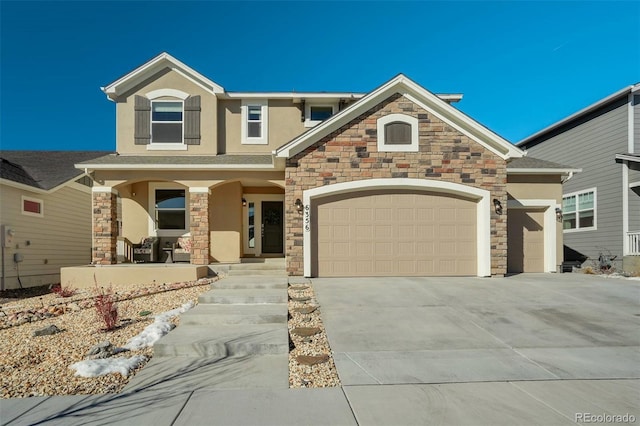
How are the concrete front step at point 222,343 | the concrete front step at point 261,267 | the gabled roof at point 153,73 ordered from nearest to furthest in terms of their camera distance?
1. the concrete front step at point 222,343
2. the concrete front step at point 261,267
3. the gabled roof at point 153,73

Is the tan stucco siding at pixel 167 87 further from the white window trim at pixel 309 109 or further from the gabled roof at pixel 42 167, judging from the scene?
the gabled roof at pixel 42 167

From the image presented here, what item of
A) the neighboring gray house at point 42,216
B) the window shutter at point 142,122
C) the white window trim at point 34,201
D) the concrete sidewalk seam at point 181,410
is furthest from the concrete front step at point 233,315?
→ the white window trim at point 34,201

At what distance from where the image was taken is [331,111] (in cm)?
1412

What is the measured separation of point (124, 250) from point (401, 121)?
31.5ft

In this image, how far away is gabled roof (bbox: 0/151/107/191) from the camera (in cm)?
1295

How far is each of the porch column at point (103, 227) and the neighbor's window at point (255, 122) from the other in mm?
4739

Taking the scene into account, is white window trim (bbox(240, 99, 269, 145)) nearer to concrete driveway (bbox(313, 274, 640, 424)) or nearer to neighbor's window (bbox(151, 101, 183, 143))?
neighbor's window (bbox(151, 101, 183, 143))

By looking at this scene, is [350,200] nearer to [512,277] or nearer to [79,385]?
[512,277]

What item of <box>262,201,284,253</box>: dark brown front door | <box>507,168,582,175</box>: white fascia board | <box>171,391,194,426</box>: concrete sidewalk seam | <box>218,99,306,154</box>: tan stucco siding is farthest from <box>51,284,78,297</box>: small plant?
<box>507,168,582,175</box>: white fascia board

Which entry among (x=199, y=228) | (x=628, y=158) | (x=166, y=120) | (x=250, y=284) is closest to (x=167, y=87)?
(x=166, y=120)

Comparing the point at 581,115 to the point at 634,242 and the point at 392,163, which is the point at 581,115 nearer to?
the point at 634,242

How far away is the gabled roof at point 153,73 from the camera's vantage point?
42.1 ft

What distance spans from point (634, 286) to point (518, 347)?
6.38m

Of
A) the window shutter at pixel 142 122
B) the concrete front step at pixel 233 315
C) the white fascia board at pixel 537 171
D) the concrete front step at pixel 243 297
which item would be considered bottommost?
the concrete front step at pixel 233 315
